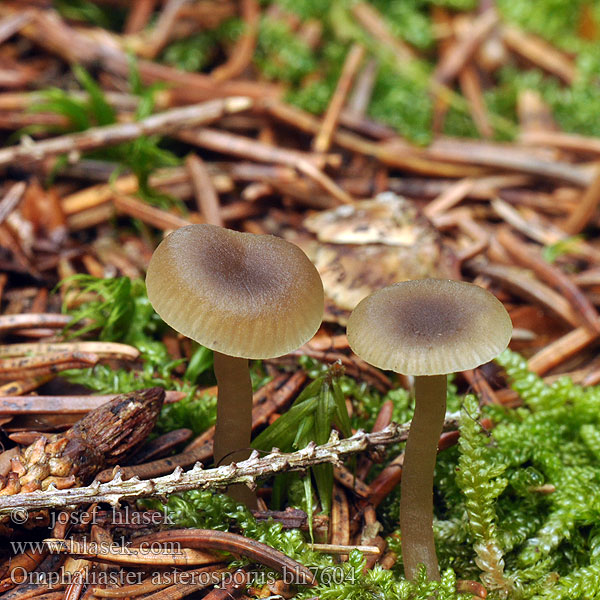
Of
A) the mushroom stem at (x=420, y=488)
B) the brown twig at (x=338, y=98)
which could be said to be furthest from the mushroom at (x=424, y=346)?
the brown twig at (x=338, y=98)

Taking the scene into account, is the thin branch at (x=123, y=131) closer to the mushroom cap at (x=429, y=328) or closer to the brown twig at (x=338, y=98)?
the brown twig at (x=338, y=98)

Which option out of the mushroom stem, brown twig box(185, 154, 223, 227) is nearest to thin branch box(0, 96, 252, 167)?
brown twig box(185, 154, 223, 227)

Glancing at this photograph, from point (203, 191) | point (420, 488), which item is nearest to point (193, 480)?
point (420, 488)

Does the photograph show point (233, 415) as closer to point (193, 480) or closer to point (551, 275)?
point (193, 480)

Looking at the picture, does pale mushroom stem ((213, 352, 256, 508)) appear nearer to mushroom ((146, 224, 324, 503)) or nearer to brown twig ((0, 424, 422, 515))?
mushroom ((146, 224, 324, 503))

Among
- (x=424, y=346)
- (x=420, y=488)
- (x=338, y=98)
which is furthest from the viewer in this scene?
(x=338, y=98)

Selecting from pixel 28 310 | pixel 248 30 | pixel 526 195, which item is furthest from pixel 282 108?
pixel 28 310
